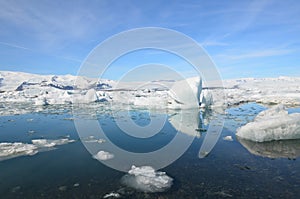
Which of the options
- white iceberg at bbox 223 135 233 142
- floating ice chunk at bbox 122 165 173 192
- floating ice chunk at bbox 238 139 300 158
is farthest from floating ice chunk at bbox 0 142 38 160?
floating ice chunk at bbox 238 139 300 158

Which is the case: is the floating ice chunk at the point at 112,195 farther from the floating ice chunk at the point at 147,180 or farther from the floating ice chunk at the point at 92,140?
the floating ice chunk at the point at 92,140

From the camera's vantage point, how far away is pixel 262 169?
5.39m

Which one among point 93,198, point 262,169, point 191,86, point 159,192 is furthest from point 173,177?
point 191,86

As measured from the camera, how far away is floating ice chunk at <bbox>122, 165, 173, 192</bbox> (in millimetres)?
4480

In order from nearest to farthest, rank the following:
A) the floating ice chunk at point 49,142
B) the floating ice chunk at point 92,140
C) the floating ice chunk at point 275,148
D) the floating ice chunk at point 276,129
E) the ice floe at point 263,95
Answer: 1. the floating ice chunk at point 275,148
2. the floating ice chunk at point 49,142
3. the floating ice chunk at point 276,129
4. the floating ice chunk at point 92,140
5. the ice floe at point 263,95

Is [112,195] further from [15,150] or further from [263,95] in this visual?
[263,95]

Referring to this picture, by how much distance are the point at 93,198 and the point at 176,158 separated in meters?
2.85

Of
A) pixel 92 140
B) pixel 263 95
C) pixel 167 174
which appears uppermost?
pixel 263 95

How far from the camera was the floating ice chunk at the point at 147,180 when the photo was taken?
4.48 meters

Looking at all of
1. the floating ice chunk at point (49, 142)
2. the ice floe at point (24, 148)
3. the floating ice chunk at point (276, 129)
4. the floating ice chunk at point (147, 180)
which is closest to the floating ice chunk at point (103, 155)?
the floating ice chunk at point (147, 180)

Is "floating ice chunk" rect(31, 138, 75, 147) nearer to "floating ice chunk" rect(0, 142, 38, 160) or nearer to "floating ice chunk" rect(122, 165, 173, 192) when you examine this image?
"floating ice chunk" rect(0, 142, 38, 160)

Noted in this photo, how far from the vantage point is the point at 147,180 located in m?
4.75

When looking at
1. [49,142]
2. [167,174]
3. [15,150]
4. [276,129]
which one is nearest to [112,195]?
[167,174]

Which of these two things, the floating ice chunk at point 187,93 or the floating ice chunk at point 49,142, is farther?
the floating ice chunk at point 187,93
